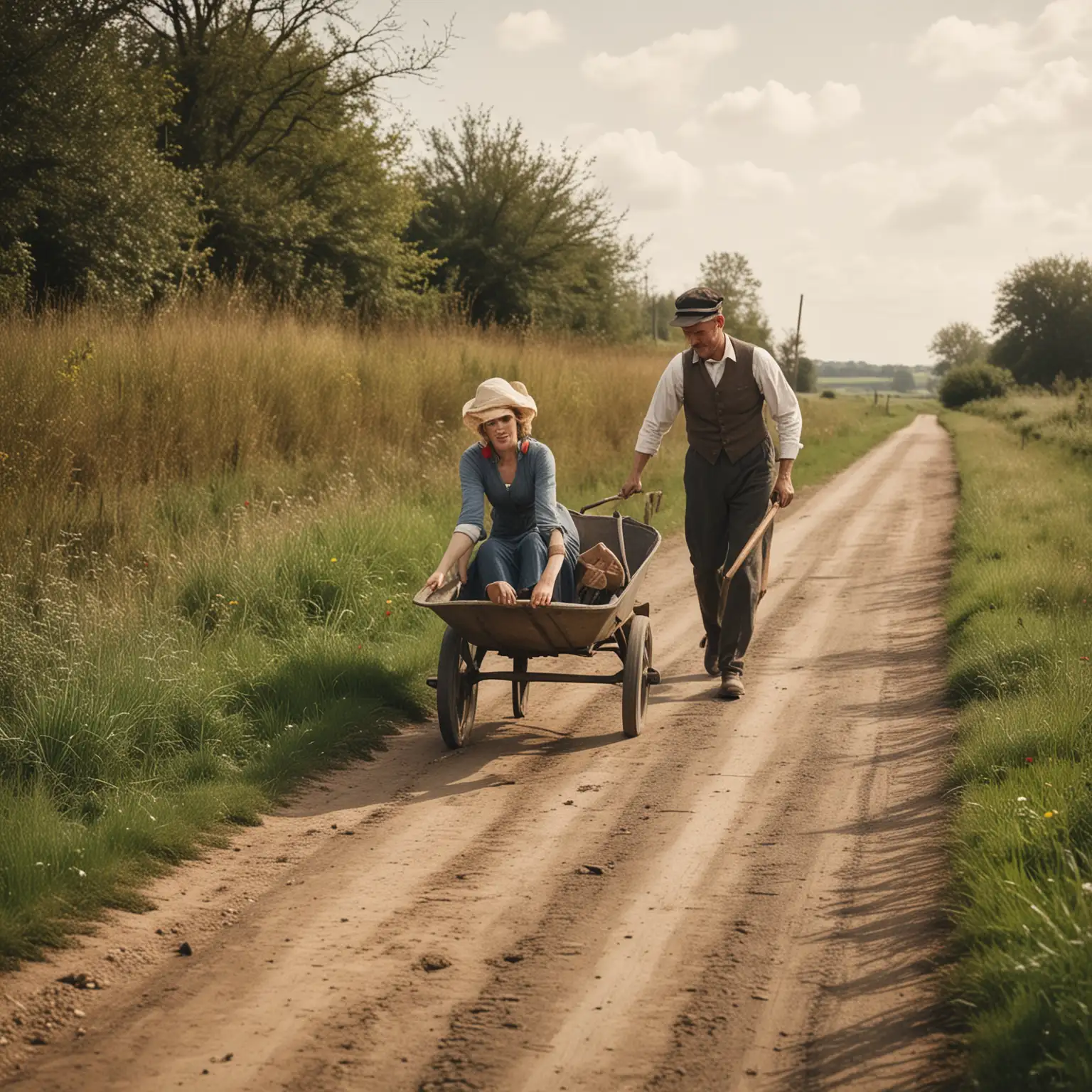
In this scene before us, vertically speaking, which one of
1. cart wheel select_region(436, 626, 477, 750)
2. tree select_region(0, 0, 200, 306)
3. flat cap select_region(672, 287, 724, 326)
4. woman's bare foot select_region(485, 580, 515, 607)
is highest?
tree select_region(0, 0, 200, 306)

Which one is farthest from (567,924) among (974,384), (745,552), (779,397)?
(974,384)

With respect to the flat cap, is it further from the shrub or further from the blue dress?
the shrub

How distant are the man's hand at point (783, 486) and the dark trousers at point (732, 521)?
0.06 m

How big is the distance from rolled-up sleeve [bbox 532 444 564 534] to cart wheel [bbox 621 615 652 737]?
0.71 m

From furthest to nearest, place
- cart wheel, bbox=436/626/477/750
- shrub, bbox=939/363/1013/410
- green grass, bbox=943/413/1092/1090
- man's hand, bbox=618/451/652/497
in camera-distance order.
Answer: shrub, bbox=939/363/1013/410
man's hand, bbox=618/451/652/497
cart wheel, bbox=436/626/477/750
green grass, bbox=943/413/1092/1090

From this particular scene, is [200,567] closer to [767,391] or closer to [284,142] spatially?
[767,391]

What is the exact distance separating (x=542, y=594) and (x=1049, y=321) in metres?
92.4

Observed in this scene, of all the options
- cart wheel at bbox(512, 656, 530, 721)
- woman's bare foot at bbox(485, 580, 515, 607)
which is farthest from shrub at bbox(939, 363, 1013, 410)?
woman's bare foot at bbox(485, 580, 515, 607)

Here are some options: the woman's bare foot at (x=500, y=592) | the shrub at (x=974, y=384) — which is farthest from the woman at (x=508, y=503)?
the shrub at (x=974, y=384)

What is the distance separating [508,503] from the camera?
22.0ft

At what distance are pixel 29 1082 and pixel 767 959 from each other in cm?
220

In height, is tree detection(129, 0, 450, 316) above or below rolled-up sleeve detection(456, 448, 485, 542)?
above

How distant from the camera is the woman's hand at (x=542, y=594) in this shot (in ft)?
19.3

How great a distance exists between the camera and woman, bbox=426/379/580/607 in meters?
6.53
